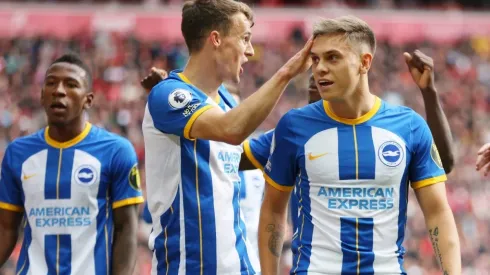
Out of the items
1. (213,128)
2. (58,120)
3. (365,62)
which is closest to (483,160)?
(365,62)

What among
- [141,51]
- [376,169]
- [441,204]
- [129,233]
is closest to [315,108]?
[376,169]

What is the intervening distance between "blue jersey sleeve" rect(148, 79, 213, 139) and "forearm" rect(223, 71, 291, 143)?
266mm

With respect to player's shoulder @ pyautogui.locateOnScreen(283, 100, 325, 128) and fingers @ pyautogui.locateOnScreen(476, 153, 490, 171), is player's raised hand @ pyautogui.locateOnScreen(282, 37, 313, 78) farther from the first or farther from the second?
fingers @ pyautogui.locateOnScreen(476, 153, 490, 171)

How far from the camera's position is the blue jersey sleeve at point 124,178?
6.31 meters

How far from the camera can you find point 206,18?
5473 millimetres

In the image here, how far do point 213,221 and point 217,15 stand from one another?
1099 millimetres

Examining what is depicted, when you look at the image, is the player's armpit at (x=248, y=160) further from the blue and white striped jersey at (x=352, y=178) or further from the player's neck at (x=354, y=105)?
the player's neck at (x=354, y=105)

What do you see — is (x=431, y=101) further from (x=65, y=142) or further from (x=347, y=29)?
(x=65, y=142)

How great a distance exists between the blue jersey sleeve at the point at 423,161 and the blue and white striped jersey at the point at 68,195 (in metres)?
1.91

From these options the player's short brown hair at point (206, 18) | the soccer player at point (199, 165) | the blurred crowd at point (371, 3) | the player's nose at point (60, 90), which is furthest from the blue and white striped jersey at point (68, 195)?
the blurred crowd at point (371, 3)

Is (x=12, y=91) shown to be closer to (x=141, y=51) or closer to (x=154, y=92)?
(x=141, y=51)

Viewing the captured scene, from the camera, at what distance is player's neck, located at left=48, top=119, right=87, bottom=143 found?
645 centimetres

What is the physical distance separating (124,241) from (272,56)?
649 inches

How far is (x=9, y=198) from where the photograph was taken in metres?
6.36
